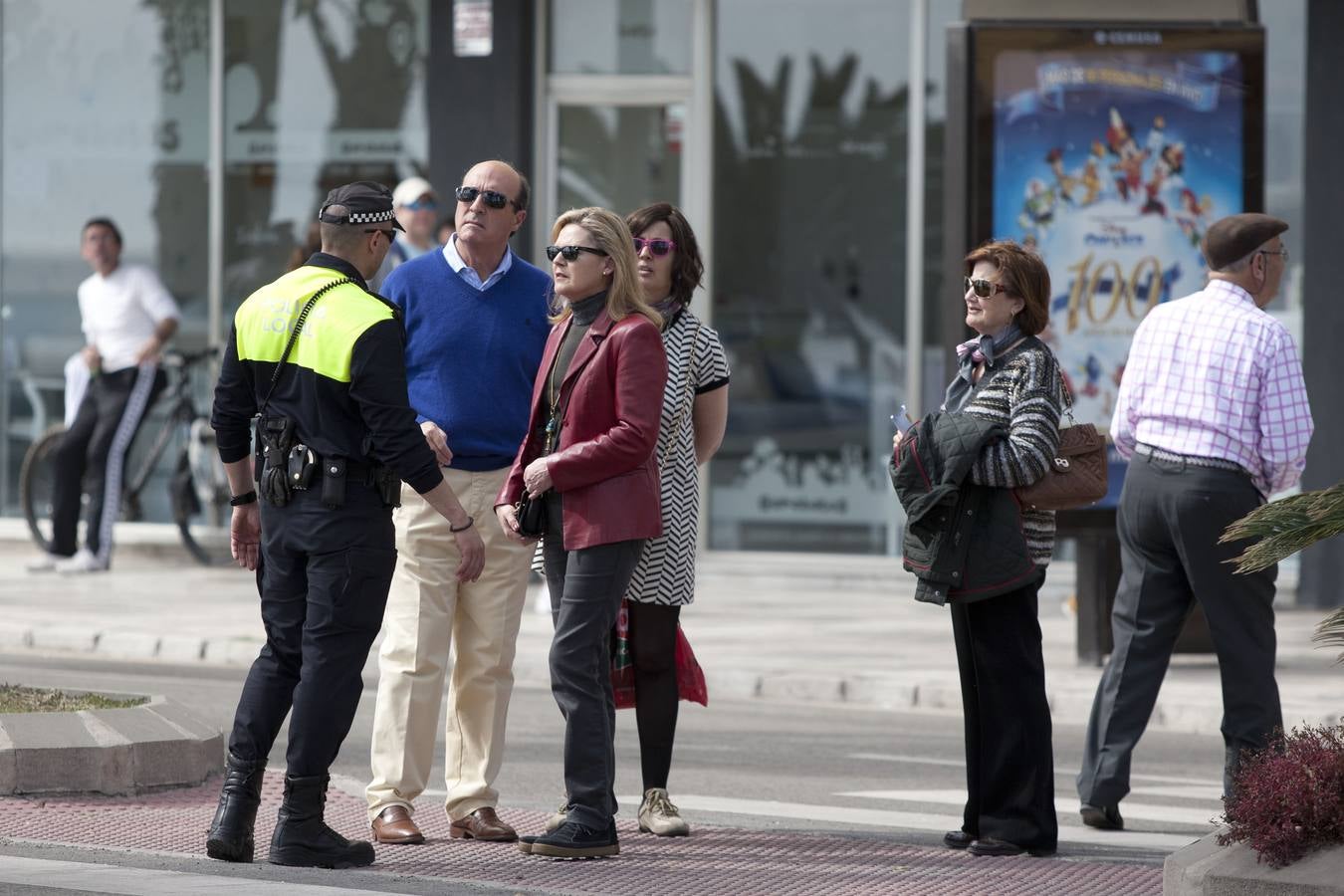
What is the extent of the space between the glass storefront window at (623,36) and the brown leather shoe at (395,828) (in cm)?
974

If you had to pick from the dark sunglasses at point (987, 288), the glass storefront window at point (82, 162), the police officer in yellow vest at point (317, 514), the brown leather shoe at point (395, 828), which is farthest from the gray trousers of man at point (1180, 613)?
the glass storefront window at point (82, 162)

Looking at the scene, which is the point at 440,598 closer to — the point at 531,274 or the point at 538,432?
the point at 538,432

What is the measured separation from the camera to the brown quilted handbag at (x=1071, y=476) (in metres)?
6.74

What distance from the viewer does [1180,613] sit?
7582 millimetres

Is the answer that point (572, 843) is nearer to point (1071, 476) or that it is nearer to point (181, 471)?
point (1071, 476)

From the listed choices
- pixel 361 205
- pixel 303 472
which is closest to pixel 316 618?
pixel 303 472

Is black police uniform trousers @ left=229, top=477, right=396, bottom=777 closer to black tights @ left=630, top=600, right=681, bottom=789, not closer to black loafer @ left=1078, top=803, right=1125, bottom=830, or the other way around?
black tights @ left=630, top=600, right=681, bottom=789

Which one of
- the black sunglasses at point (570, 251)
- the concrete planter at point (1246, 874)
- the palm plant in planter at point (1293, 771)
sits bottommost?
the concrete planter at point (1246, 874)

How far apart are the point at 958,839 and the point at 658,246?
2.03 meters

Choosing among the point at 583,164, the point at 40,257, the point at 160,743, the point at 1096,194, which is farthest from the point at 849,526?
the point at 160,743

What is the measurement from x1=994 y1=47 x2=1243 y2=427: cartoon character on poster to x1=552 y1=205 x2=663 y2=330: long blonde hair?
5.66 meters

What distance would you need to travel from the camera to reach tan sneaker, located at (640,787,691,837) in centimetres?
690

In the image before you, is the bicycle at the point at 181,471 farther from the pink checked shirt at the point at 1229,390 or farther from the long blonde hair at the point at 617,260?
the long blonde hair at the point at 617,260

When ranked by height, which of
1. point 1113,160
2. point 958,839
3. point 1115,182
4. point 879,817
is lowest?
point 879,817
